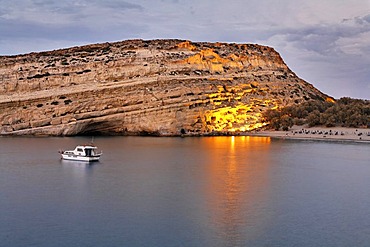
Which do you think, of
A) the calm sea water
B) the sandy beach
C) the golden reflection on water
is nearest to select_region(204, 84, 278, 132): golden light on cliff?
the sandy beach

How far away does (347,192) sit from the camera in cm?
1584

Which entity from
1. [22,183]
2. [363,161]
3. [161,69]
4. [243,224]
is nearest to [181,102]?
[161,69]

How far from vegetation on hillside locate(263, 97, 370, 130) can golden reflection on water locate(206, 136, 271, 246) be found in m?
12.2

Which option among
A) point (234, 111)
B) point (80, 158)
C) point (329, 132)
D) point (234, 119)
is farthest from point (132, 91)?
point (80, 158)

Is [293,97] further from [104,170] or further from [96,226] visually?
[96,226]

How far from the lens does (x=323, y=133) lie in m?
37.4

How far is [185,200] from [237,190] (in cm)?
241

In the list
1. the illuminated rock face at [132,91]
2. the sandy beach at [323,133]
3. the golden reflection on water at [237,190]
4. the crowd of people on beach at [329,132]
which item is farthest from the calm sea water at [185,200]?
the illuminated rock face at [132,91]

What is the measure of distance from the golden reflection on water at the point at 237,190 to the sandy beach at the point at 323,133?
9.06 meters

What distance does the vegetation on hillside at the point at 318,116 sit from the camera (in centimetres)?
3916

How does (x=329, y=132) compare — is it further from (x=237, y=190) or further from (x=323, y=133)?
(x=237, y=190)

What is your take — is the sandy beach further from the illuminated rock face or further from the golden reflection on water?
the golden reflection on water

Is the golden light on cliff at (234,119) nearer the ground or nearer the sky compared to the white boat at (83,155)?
nearer the sky

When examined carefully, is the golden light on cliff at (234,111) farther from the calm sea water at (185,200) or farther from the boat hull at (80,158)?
the boat hull at (80,158)
